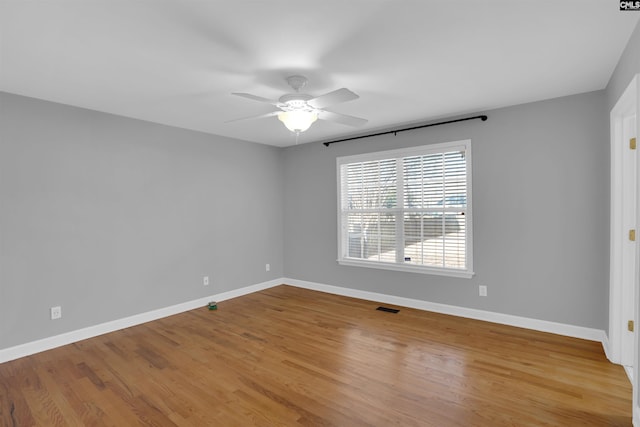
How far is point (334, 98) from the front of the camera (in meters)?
2.40

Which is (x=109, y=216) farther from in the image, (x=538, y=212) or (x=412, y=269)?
(x=538, y=212)

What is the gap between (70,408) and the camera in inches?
89.1

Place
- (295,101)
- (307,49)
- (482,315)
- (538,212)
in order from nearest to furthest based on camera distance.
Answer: (307,49)
(295,101)
(538,212)
(482,315)

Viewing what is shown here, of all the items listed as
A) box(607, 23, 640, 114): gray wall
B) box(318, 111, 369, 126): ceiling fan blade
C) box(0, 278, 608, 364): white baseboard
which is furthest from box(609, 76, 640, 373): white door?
box(318, 111, 369, 126): ceiling fan blade

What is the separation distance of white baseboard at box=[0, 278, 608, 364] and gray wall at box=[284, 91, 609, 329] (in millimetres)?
79

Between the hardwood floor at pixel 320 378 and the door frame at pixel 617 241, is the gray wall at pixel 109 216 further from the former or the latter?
the door frame at pixel 617 241

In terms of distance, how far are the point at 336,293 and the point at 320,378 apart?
8.39 feet

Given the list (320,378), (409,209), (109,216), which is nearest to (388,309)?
(409,209)

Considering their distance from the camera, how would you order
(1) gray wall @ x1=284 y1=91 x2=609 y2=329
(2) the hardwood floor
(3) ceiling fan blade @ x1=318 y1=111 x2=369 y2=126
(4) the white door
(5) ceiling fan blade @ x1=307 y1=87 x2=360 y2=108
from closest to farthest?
1. (2) the hardwood floor
2. (5) ceiling fan blade @ x1=307 y1=87 x2=360 y2=108
3. (4) the white door
4. (3) ceiling fan blade @ x1=318 y1=111 x2=369 y2=126
5. (1) gray wall @ x1=284 y1=91 x2=609 y2=329

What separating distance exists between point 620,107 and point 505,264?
1.84m

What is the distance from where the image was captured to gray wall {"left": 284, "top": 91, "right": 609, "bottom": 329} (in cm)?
318

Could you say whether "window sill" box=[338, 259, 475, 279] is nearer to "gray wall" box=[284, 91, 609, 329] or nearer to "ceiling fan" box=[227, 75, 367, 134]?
"gray wall" box=[284, 91, 609, 329]

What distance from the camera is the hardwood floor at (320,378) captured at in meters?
2.13

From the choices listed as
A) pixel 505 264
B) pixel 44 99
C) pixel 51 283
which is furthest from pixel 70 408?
pixel 505 264
